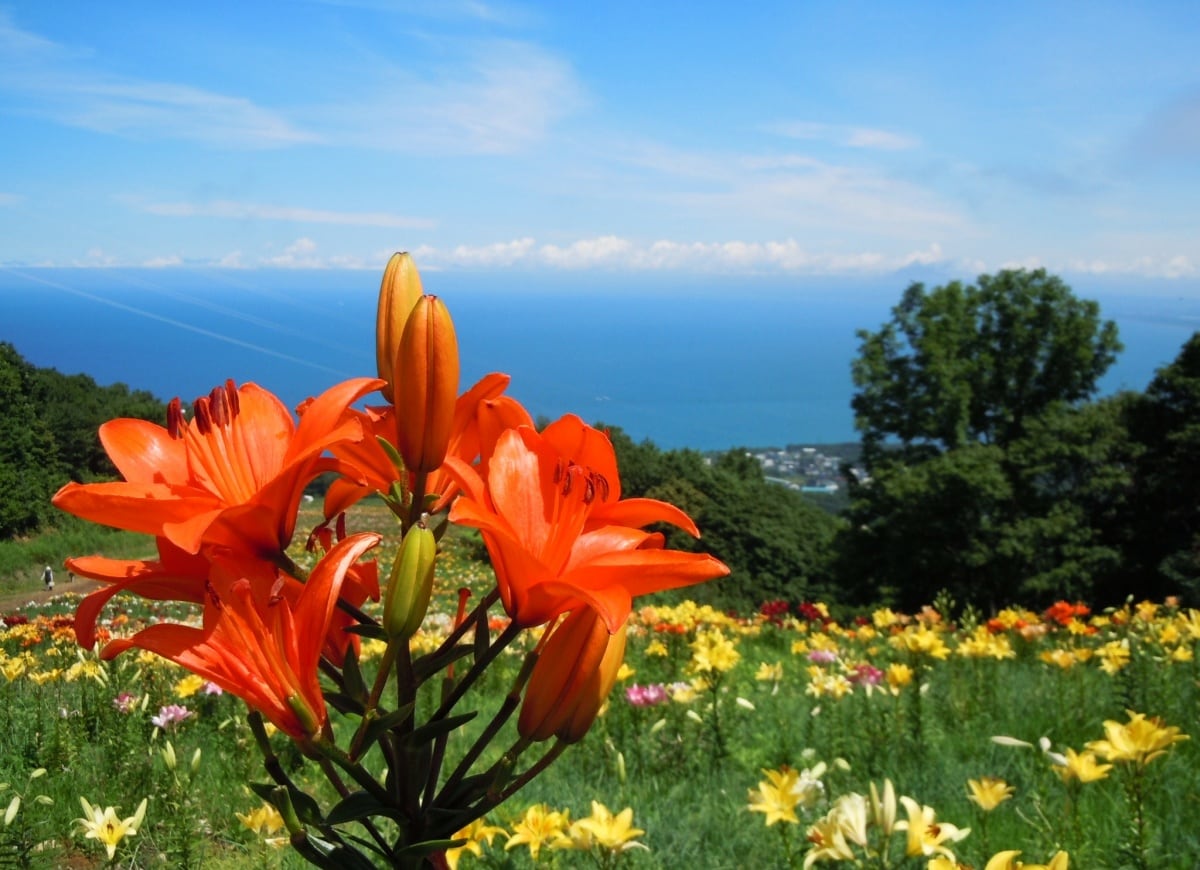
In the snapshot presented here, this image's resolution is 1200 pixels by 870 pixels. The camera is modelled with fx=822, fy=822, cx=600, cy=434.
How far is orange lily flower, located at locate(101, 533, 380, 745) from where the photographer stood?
2.91 feet

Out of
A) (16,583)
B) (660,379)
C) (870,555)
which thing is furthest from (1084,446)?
(660,379)

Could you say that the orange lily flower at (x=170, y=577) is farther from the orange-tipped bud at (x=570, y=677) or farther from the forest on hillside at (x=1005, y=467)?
the forest on hillside at (x=1005, y=467)

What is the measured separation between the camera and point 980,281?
2497 cm

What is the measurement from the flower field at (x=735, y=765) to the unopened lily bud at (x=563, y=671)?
87 cm

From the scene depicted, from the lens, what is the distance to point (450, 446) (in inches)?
46.2

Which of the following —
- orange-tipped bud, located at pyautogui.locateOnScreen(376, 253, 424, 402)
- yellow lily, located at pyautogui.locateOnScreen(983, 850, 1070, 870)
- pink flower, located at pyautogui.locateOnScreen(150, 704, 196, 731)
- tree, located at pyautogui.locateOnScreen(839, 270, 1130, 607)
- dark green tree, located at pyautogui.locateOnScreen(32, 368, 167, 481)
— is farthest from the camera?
tree, located at pyautogui.locateOnScreen(839, 270, 1130, 607)

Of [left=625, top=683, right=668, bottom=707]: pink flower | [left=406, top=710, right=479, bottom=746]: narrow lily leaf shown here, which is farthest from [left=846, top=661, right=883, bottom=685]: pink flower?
[left=406, top=710, right=479, bottom=746]: narrow lily leaf

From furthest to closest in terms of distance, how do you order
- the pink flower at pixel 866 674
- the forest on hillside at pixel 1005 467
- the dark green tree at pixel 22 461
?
1. the forest on hillside at pixel 1005 467
2. the dark green tree at pixel 22 461
3. the pink flower at pixel 866 674

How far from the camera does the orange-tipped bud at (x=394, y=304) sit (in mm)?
1098

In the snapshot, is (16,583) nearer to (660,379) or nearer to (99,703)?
(99,703)

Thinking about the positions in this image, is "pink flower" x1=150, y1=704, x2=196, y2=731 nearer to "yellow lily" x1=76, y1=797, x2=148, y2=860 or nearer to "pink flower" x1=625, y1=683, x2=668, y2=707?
"yellow lily" x1=76, y1=797, x2=148, y2=860

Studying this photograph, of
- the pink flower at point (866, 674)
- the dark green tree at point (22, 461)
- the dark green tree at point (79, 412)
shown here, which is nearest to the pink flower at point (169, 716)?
the dark green tree at point (79, 412)

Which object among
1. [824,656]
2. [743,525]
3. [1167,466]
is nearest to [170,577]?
[824,656]

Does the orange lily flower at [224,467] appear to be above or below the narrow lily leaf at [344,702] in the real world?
above
